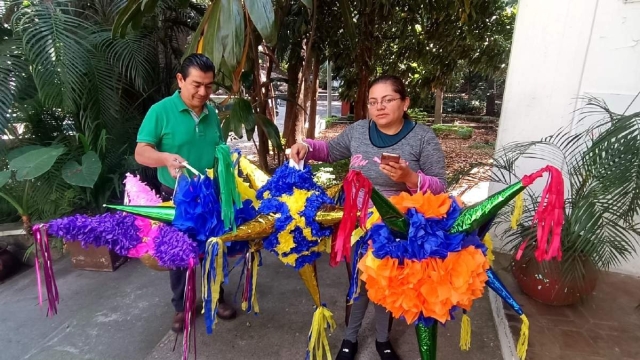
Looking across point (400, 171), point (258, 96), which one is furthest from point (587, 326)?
point (258, 96)

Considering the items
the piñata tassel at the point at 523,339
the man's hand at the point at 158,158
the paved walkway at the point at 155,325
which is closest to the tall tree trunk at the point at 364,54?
the paved walkway at the point at 155,325

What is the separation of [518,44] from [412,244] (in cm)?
238

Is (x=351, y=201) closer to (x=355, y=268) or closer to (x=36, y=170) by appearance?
(x=355, y=268)

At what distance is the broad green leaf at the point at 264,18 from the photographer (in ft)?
6.70

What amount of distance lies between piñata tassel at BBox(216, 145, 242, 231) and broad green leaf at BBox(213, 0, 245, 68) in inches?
32.2

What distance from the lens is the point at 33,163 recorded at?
2.80m

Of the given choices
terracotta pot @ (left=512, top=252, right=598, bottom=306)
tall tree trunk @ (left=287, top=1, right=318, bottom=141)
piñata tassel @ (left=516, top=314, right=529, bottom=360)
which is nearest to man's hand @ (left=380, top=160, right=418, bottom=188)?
piñata tassel @ (left=516, top=314, right=529, bottom=360)

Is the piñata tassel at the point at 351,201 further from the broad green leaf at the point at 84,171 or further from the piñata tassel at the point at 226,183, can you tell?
the broad green leaf at the point at 84,171

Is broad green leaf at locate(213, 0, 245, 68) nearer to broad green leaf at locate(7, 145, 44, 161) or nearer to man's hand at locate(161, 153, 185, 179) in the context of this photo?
man's hand at locate(161, 153, 185, 179)

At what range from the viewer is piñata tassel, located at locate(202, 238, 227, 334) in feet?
4.88

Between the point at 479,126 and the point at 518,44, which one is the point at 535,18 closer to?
the point at 518,44

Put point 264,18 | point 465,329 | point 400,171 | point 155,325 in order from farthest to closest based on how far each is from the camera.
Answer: point 155,325
point 264,18
point 465,329
point 400,171

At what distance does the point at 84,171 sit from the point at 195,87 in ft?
5.55

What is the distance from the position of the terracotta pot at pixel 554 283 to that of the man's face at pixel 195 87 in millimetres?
2186
